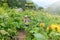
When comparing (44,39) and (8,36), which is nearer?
(44,39)

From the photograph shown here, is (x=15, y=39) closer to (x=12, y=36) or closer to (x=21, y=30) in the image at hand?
(x=12, y=36)

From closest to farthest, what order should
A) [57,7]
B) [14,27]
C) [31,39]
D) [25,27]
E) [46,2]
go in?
1. [31,39]
2. [14,27]
3. [25,27]
4. [57,7]
5. [46,2]

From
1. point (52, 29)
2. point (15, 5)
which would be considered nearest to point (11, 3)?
point (15, 5)

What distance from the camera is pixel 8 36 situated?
3770 mm

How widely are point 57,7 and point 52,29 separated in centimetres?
345

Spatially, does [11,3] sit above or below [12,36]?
below

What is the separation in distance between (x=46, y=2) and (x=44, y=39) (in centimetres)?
458

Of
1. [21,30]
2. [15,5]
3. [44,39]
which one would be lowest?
[15,5]

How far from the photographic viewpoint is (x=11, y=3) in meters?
10.5

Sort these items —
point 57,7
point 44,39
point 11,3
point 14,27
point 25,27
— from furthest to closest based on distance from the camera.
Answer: point 11,3 < point 57,7 < point 25,27 < point 14,27 < point 44,39

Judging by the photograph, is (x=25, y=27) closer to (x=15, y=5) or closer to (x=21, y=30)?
(x=21, y=30)

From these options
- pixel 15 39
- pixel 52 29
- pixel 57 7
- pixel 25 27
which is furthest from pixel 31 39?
pixel 57 7

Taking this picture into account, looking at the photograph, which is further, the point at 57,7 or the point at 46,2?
the point at 46,2

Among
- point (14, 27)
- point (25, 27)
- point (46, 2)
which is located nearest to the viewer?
point (14, 27)
